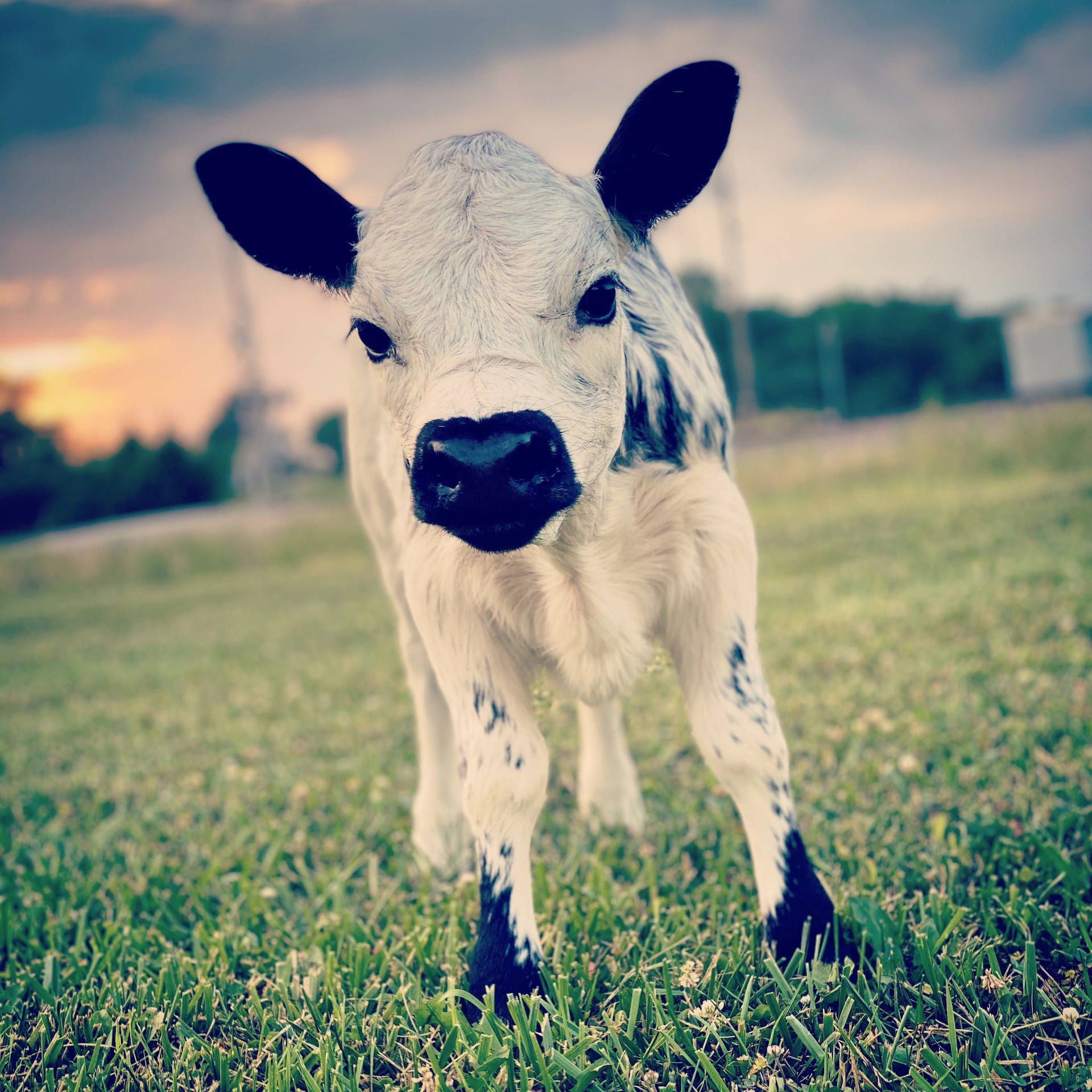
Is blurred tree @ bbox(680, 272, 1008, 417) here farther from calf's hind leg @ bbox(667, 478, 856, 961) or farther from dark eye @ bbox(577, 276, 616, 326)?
dark eye @ bbox(577, 276, 616, 326)

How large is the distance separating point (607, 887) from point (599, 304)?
1.68 m

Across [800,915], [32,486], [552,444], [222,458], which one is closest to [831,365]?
[222,458]

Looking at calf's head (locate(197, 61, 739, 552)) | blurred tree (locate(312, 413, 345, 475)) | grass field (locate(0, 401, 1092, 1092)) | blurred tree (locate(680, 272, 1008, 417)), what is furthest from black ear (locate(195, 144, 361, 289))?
blurred tree (locate(312, 413, 345, 475))

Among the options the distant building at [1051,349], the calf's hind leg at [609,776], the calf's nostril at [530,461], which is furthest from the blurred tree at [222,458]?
the calf's nostril at [530,461]

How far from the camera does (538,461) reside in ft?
5.98

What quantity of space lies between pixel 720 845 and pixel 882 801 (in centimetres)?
65

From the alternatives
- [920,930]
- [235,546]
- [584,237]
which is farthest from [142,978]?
[235,546]

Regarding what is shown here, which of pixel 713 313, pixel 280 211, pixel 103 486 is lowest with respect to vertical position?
pixel 103 486

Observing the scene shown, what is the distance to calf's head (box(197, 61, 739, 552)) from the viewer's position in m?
1.82

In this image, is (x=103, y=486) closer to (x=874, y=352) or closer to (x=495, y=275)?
(x=874, y=352)

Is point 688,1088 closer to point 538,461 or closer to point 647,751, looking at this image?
point 538,461

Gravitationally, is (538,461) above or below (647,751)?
above

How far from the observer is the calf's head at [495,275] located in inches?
71.7

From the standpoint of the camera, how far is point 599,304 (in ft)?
6.89
